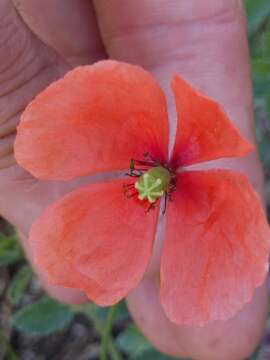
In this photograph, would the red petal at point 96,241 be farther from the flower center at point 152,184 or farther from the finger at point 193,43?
the finger at point 193,43

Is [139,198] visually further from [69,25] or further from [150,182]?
[69,25]

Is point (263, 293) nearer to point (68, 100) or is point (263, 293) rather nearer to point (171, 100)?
point (171, 100)

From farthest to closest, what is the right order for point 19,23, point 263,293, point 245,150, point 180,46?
point 263,293, point 180,46, point 19,23, point 245,150

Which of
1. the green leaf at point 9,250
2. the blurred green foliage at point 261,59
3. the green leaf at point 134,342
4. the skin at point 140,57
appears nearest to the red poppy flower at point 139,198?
the skin at point 140,57

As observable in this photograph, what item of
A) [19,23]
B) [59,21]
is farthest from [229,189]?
[59,21]

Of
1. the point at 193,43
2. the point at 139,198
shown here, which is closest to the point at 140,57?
the point at 193,43

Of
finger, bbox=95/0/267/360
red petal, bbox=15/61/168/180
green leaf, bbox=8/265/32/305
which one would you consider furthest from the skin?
green leaf, bbox=8/265/32/305

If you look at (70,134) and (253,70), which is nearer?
(70,134)
